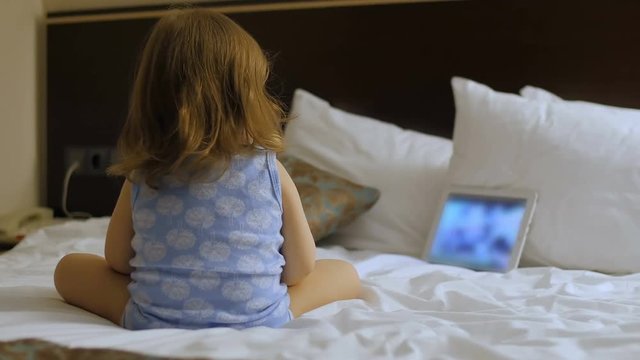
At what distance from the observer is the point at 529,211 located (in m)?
1.44

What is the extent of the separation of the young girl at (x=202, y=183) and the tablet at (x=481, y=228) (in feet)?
2.01

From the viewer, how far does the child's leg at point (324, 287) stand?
1049 mm

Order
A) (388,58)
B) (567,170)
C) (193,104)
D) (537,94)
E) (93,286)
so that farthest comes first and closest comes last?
(388,58) < (537,94) < (567,170) < (93,286) < (193,104)

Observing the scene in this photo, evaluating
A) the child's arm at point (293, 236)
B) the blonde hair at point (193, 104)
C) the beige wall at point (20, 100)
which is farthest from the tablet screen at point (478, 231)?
the beige wall at point (20, 100)

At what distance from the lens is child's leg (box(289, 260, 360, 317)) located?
3.44 ft

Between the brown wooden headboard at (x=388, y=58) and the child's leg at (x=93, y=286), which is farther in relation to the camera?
the brown wooden headboard at (x=388, y=58)

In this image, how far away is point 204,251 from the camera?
896 millimetres

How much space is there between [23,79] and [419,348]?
6.22 ft

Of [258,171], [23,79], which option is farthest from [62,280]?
[23,79]

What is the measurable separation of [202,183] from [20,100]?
63.1 inches

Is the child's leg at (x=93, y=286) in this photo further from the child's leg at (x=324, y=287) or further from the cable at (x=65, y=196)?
the cable at (x=65, y=196)

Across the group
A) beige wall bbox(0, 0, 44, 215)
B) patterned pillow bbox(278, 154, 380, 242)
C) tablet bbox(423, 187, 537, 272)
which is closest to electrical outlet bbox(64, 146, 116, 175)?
beige wall bbox(0, 0, 44, 215)

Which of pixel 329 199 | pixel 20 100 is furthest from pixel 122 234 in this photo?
pixel 20 100

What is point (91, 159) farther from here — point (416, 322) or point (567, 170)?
point (416, 322)
